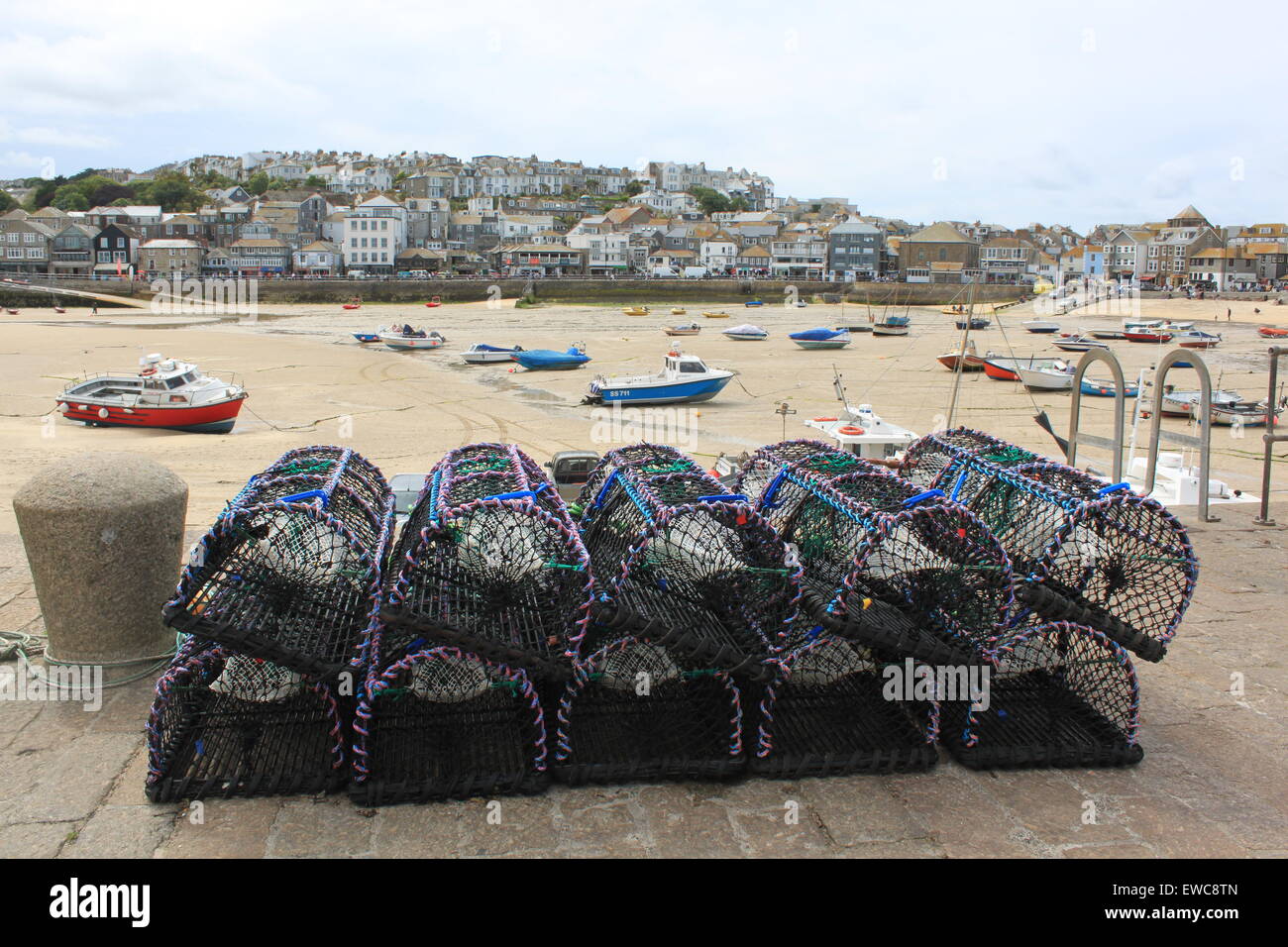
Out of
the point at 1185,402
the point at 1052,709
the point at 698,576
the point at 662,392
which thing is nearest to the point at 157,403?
the point at 662,392

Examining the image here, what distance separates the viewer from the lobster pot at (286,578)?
489cm

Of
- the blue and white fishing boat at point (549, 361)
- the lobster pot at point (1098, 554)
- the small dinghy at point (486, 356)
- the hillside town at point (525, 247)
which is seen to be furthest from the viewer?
the hillside town at point (525, 247)

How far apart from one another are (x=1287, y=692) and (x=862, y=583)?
3175 mm

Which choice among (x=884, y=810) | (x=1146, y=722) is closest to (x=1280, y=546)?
(x=1146, y=722)

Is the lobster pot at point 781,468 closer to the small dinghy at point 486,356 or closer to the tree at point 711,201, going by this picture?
the small dinghy at point 486,356

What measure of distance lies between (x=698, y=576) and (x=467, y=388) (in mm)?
25186

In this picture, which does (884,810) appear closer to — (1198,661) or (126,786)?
(1198,661)

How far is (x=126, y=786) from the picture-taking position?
5023 millimetres

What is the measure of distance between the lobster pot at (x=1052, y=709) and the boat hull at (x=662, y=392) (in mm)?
20069

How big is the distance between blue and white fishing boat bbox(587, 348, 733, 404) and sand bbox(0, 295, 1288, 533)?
0.64 metres

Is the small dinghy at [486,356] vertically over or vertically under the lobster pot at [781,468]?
over

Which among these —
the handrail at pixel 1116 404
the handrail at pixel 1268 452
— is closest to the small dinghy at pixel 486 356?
the handrail at pixel 1116 404

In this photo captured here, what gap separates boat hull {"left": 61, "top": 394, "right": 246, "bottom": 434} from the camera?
70.2 feet

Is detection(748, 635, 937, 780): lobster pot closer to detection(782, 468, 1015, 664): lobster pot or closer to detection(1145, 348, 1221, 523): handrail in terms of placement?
detection(782, 468, 1015, 664): lobster pot
